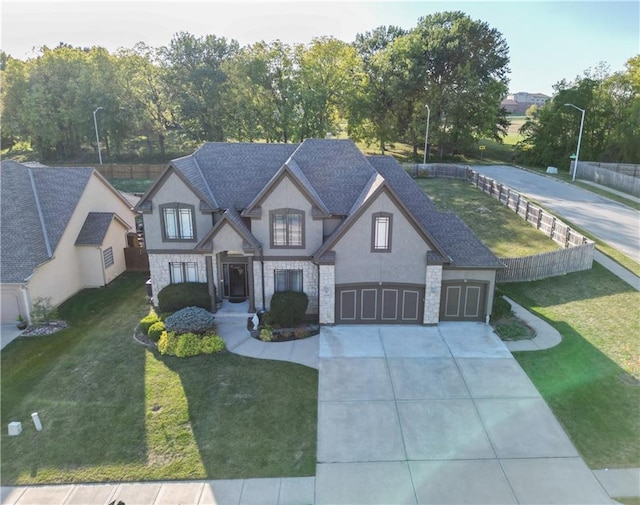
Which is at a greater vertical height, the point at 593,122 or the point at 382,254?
the point at 593,122

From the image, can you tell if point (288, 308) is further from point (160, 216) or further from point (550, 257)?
point (550, 257)

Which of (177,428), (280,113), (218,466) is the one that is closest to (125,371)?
(177,428)

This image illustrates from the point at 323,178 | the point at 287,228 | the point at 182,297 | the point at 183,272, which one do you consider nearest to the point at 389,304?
the point at 287,228

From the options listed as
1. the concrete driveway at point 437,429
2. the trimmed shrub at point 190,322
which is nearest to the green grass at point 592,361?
the concrete driveway at point 437,429

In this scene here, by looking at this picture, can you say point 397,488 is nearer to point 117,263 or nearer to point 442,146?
point 117,263

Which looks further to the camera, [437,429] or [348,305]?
[348,305]

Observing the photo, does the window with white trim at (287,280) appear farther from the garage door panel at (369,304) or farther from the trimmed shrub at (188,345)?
the trimmed shrub at (188,345)

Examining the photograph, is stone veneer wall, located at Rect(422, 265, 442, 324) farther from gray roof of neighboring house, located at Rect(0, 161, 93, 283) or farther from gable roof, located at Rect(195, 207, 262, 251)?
gray roof of neighboring house, located at Rect(0, 161, 93, 283)
